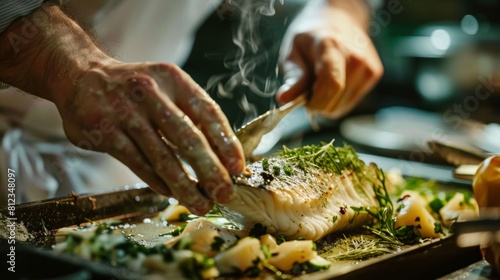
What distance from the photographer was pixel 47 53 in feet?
7.16

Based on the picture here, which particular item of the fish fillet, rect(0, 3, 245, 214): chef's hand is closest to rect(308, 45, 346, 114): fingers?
the fish fillet

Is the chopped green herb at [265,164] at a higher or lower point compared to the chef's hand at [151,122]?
lower

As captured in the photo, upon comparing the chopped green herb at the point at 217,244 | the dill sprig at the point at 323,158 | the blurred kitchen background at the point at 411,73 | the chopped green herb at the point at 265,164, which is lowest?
the blurred kitchen background at the point at 411,73

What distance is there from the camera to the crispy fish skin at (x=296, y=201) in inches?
91.7

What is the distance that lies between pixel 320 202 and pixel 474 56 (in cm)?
478

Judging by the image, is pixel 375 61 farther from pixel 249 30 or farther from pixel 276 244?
pixel 276 244

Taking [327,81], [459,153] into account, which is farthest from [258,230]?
[459,153]

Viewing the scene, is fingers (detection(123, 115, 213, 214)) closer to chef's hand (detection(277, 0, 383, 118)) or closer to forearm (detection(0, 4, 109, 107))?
forearm (detection(0, 4, 109, 107))

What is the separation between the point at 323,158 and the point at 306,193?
30 centimetres

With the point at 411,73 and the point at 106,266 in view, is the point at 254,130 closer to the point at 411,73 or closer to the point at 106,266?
the point at 106,266

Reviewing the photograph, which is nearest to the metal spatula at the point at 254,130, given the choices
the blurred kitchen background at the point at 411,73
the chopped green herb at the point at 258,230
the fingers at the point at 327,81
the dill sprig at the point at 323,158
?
the dill sprig at the point at 323,158

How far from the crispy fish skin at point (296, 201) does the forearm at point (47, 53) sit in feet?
2.31

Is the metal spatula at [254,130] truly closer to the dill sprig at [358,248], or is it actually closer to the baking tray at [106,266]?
the dill sprig at [358,248]

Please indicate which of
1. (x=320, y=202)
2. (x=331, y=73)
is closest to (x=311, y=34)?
(x=331, y=73)
